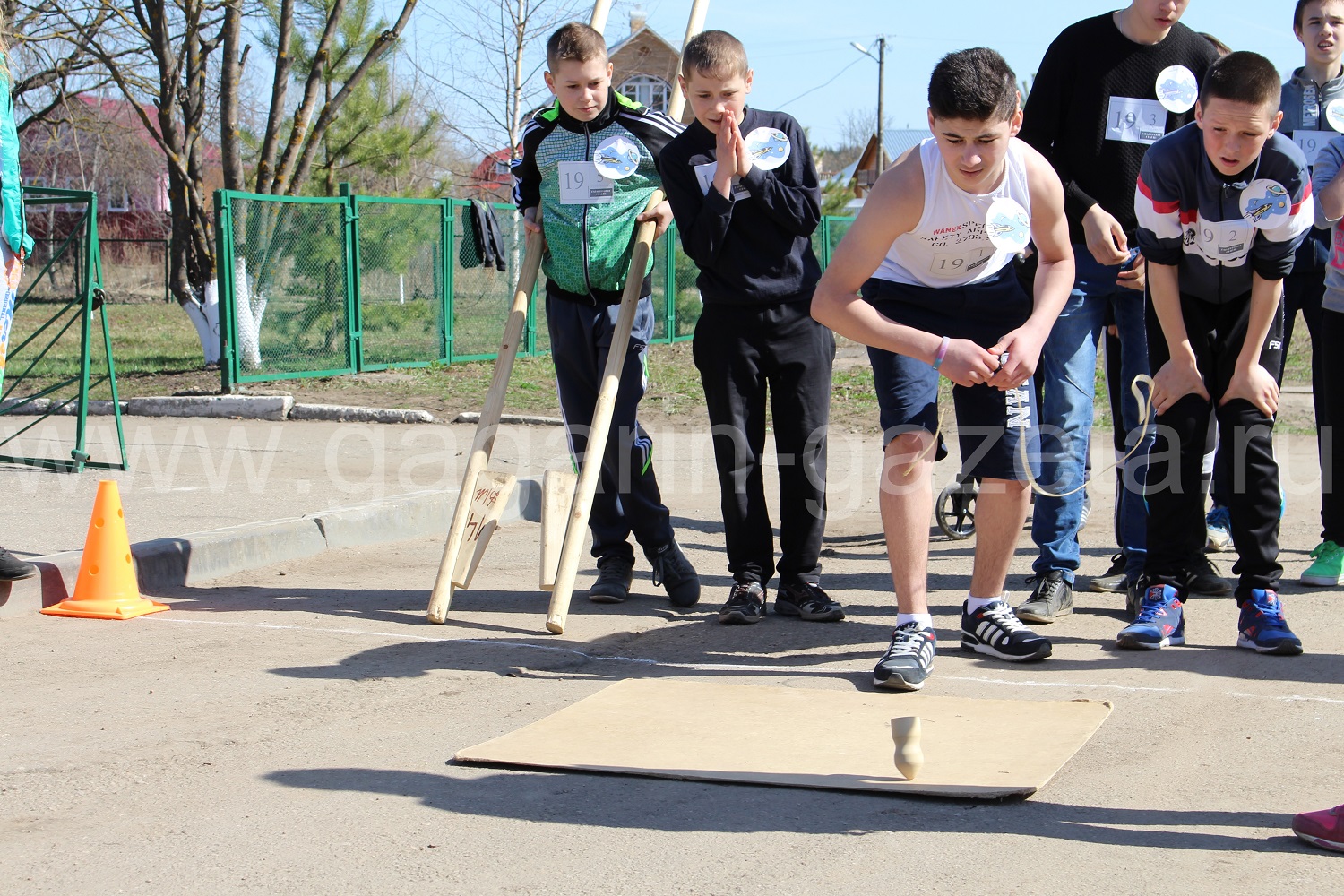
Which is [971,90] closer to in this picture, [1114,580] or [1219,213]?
[1219,213]

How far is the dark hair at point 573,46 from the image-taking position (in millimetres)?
5000

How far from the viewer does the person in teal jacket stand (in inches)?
200

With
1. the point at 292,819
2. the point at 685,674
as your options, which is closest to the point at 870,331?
the point at 685,674

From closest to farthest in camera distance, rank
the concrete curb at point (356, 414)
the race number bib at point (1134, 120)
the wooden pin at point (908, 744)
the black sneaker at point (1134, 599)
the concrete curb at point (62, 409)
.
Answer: the wooden pin at point (908, 744) → the black sneaker at point (1134, 599) → the race number bib at point (1134, 120) → the concrete curb at point (356, 414) → the concrete curb at point (62, 409)

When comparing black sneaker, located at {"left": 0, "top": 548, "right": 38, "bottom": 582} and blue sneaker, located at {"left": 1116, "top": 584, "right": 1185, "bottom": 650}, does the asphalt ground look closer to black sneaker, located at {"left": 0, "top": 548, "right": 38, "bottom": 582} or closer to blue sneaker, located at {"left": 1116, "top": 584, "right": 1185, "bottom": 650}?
blue sneaker, located at {"left": 1116, "top": 584, "right": 1185, "bottom": 650}

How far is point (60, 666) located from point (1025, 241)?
327 cm

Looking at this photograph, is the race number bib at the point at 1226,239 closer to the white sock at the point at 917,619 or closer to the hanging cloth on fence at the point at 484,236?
the white sock at the point at 917,619

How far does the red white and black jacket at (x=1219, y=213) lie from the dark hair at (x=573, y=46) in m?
2.01

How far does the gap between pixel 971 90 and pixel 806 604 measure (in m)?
1.98

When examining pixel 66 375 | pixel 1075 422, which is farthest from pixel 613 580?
pixel 66 375

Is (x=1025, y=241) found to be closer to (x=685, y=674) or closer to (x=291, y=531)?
(x=685, y=674)

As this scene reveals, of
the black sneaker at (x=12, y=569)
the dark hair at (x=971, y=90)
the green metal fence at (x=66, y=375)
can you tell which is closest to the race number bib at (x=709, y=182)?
the dark hair at (x=971, y=90)

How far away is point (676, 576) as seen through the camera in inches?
207

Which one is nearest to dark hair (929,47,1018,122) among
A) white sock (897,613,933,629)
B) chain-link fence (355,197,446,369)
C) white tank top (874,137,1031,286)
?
white tank top (874,137,1031,286)
